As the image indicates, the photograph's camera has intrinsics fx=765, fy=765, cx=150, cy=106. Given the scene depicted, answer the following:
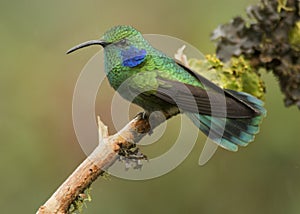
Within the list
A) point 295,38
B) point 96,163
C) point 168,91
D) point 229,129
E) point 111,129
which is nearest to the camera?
point 96,163

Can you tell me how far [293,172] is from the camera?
3736 millimetres

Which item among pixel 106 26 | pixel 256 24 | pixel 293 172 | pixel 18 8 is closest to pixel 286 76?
pixel 256 24

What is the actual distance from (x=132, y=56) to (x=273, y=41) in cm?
65

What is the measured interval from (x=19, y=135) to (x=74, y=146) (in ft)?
1.23

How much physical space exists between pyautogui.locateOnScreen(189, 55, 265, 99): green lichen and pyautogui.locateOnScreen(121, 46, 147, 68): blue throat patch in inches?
16.3

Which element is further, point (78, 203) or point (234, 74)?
point (234, 74)

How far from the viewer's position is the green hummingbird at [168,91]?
7.98ft

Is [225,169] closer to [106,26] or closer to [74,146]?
[74,146]

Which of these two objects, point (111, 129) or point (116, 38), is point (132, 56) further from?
point (111, 129)

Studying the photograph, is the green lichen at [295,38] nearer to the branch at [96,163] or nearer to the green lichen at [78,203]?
the branch at [96,163]

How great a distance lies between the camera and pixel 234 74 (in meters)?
2.84

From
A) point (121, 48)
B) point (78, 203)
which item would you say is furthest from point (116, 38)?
point (78, 203)

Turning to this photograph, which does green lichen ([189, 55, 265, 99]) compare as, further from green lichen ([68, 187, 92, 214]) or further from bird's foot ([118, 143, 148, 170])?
green lichen ([68, 187, 92, 214])

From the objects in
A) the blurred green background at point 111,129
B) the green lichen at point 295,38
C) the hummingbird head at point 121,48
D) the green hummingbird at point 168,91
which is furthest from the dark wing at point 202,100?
the blurred green background at point 111,129
